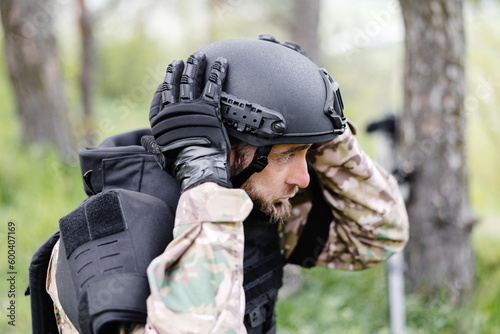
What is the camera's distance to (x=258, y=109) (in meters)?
1.61

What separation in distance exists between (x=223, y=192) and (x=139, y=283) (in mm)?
Answer: 342

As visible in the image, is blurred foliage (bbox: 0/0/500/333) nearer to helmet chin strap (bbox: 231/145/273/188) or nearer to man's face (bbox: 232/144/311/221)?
man's face (bbox: 232/144/311/221)

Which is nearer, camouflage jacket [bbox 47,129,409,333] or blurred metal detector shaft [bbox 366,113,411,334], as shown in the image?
camouflage jacket [bbox 47,129,409,333]

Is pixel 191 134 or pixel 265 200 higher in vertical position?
pixel 191 134

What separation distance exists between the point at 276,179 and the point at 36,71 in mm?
4669

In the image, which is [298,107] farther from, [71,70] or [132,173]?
[71,70]

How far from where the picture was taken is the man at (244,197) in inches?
53.7

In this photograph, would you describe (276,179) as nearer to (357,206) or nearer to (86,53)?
(357,206)

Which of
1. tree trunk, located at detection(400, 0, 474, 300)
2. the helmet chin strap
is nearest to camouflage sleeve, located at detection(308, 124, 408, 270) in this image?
the helmet chin strap

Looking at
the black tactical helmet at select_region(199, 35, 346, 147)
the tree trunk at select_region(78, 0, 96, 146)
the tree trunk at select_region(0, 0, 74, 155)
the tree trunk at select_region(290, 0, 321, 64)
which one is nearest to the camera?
the black tactical helmet at select_region(199, 35, 346, 147)

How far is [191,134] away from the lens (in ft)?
4.83

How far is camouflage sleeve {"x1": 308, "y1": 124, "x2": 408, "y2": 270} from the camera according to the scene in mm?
1994

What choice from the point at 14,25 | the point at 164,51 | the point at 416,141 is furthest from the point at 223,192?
the point at 164,51

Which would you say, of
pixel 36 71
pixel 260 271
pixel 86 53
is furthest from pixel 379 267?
pixel 86 53
